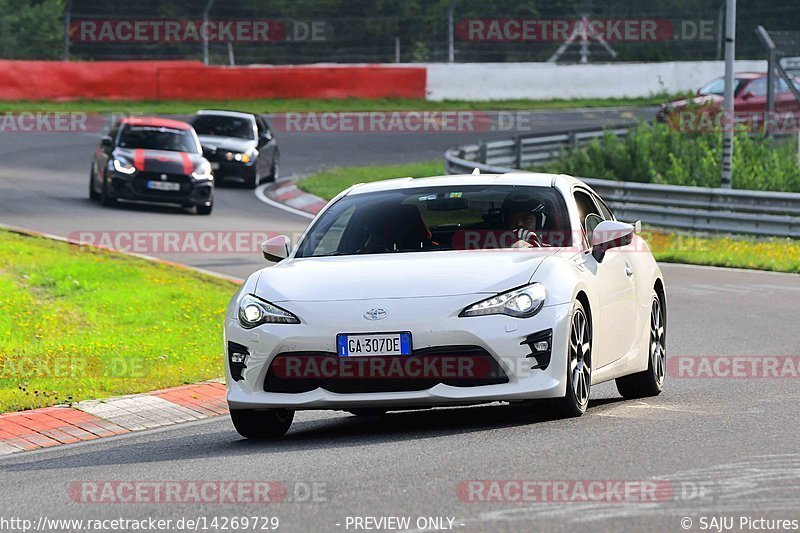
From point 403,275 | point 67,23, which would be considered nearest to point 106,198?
point 67,23

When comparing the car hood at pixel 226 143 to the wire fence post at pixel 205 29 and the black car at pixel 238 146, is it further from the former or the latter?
the wire fence post at pixel 205 29

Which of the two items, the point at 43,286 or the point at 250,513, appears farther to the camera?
the point at 43,286

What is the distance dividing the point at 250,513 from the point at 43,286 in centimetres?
999

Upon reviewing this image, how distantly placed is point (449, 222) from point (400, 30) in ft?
137

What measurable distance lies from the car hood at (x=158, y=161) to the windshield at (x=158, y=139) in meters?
0.27

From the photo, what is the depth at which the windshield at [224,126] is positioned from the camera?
1254 inches

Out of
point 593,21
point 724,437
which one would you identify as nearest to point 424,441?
point 724,437

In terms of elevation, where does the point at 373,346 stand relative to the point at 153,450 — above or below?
above

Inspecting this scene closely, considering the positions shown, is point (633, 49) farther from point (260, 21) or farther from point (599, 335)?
point (599, 335)

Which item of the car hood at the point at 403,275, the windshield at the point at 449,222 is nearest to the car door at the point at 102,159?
the windshield at the point at 449,222

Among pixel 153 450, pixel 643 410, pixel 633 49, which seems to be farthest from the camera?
pixel 633 49

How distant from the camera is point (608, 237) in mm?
9477

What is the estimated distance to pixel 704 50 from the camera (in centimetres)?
5316

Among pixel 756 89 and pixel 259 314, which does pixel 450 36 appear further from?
pixel 259 314
